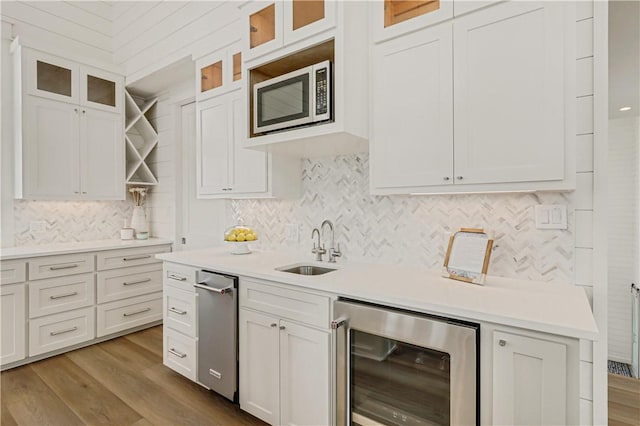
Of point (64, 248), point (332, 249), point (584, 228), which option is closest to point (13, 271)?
point (64, 248)

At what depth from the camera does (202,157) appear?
3014 millimetres

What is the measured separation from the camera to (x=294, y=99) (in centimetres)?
207

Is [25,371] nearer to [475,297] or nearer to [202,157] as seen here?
[202,157]

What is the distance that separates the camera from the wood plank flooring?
214cm

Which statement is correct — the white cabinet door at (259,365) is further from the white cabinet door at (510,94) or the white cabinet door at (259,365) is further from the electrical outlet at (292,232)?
the white cabinet door at (510,94)

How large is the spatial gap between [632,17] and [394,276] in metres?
1.99

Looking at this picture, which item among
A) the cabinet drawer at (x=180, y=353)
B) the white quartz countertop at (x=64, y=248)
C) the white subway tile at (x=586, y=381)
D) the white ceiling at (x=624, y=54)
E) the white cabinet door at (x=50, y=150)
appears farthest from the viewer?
the white cabinet door at (x=50, y=150)

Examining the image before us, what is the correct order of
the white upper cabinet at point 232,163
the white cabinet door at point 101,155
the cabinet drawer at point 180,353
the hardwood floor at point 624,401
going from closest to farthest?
the hardwood floor at point 624,401 → the cabinet drawer at point 180,353 → the white upper cabinet at point 232,163 → the white cabinet door at point 101,155

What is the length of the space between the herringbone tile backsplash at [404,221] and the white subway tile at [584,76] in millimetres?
475

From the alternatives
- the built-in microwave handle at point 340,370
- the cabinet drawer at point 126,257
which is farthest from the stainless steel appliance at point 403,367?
A: the cabinet drawer at point 126,257

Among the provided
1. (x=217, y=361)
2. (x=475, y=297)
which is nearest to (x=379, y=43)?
(x=475, y=297)

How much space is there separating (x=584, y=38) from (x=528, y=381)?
4.92 ft

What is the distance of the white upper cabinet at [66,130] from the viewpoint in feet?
10.2

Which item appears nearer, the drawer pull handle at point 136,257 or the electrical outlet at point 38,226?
the electrical outlet at point 38,226
